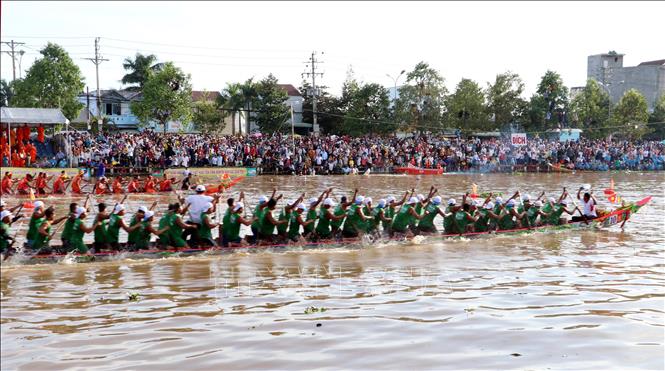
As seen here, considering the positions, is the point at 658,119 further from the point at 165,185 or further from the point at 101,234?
the point at 101,234

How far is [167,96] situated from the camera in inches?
1845

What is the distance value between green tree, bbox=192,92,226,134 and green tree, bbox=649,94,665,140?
38.3 meters

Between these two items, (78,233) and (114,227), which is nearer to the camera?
(78,233)

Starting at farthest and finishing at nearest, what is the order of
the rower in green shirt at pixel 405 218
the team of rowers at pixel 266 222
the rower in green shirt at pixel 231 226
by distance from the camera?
the rower in green shirt at pixel 405 218 < the rower in green shirt at pixel 231 226 < the team of rowers at pixel 266 222

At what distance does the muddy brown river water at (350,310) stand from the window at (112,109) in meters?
54.3

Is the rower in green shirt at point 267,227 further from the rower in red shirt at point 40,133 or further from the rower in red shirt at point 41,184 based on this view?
the rower in red shirt at point 40,133

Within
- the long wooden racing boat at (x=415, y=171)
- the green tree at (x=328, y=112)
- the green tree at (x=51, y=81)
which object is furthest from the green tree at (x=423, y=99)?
the green tree at (x=51, y=81)

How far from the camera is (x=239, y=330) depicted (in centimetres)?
938

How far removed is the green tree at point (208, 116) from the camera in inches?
2383

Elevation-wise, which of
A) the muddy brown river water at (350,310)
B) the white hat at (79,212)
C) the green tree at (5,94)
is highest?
the green tree at (5,94)

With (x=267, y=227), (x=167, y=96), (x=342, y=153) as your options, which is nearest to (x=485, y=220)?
(x=267, y=227)

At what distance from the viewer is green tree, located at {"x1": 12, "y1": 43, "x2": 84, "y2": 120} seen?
4625cm

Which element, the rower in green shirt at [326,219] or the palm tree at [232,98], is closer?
the rower in green shirt at [326,219]

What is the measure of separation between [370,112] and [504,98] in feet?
34.6
